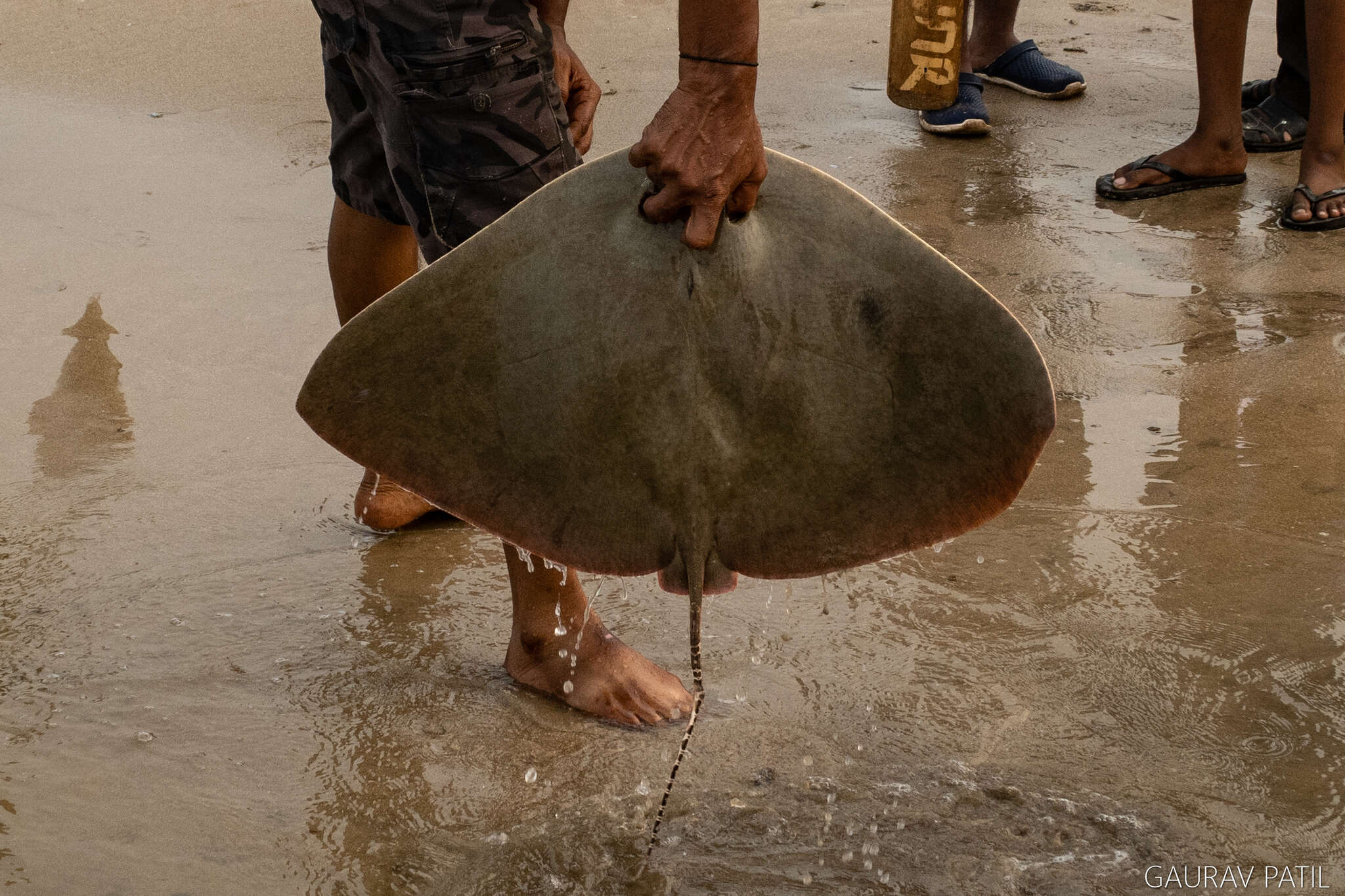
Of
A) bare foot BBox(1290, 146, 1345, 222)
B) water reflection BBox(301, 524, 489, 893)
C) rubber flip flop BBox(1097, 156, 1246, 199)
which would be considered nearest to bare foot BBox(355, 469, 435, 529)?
water reflection BBox(301, 524, 489, 893)

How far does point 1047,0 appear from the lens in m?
6.29

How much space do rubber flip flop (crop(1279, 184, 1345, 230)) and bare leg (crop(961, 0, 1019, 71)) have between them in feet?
5.77

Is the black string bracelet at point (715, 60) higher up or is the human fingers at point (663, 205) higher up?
the black string bracelet at point (715, 60)

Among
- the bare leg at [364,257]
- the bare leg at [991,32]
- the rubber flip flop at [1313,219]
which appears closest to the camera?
the bare leg at [364,257]

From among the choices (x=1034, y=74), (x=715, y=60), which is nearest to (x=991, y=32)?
(x=1034, y=74)

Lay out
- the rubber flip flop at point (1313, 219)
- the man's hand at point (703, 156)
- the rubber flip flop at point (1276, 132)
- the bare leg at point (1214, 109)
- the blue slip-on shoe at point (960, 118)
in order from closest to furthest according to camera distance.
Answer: the man's hand at point (703, 156), the rubber flip flop at point (1313, 219), the bare leg at point (1214, 109), the rubber flip flop at point (1276, 132), the blue slip-on shoe at point (960, 118)

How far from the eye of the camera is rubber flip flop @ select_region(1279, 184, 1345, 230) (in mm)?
3826

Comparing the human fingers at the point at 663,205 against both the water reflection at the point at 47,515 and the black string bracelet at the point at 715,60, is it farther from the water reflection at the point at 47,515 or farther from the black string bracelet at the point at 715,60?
the water reflection at the point at 47,515

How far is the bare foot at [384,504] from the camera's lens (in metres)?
2.53

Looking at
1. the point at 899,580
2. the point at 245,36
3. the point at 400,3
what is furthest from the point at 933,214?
the point at 245,36

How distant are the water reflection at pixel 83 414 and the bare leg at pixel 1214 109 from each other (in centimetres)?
327

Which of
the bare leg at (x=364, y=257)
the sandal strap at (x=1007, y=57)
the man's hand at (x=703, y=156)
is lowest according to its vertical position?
the sandal strap at (x=1007, y=57)

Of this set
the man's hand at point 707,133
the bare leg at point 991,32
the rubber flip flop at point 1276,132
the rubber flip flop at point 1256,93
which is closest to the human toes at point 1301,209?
the rubber flip flop at point 1276,132

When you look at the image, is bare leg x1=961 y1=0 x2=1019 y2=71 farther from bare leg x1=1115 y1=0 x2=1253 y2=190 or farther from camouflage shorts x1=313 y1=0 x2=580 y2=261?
camouflage shorts x1=313 y1=0 x2=580 y2=261
